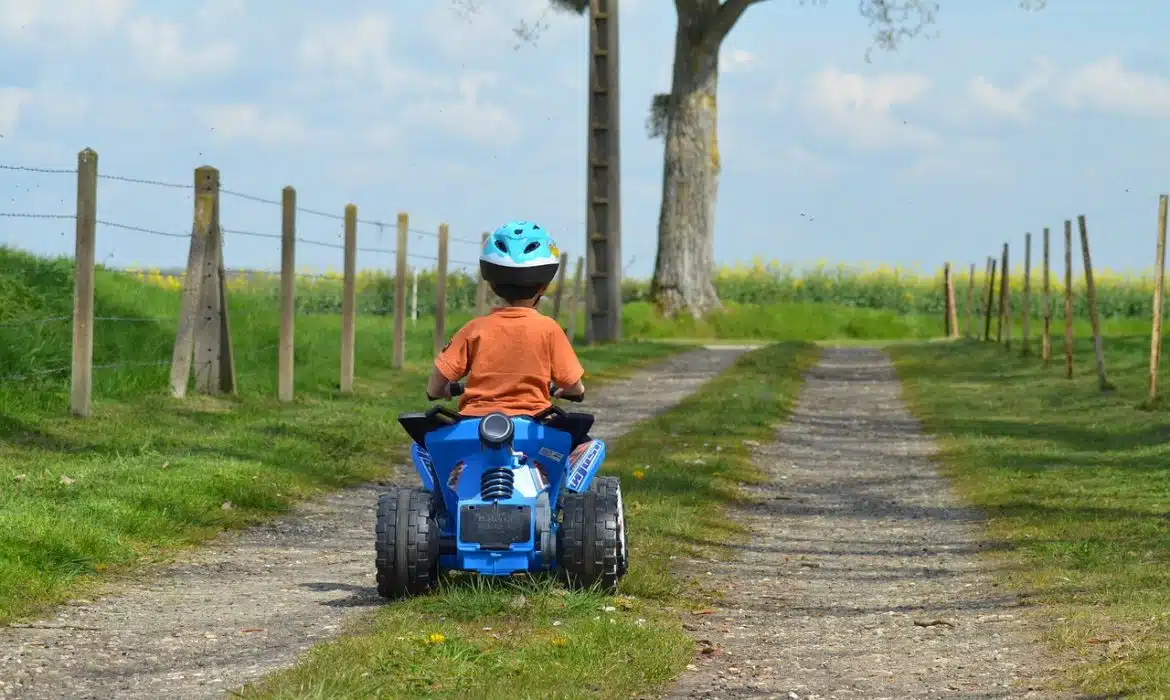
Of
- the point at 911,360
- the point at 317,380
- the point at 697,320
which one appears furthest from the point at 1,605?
the point at 697,320

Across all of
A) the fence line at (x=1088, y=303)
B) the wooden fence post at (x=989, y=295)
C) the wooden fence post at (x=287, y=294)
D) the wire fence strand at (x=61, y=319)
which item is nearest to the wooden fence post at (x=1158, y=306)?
the fence line at (x=1088, y=303)

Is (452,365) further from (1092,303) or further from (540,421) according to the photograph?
(1092,303)

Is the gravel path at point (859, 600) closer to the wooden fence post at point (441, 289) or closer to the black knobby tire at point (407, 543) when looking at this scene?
the black knobby tire at point (407, 543)

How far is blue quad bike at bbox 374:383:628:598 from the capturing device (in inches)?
295

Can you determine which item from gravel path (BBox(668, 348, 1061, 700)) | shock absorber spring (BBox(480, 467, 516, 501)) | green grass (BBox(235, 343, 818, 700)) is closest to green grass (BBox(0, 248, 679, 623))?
green grass (BBox(235, 343, 818, 700))

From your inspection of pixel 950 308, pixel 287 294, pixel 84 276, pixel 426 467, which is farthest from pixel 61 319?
pixel 950 308

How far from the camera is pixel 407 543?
7.67 metres

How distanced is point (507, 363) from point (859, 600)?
2337 mm

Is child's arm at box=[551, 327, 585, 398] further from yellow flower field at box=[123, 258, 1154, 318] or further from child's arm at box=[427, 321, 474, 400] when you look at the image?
yellow flower field at box=[123, 258, 1154, 318]

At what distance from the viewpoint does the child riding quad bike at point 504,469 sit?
749 centimetres

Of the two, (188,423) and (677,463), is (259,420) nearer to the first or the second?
(188,423)

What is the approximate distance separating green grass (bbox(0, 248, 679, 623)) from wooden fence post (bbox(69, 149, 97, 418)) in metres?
0.30

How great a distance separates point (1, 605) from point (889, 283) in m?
47.2

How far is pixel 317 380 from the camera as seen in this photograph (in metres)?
19.8
